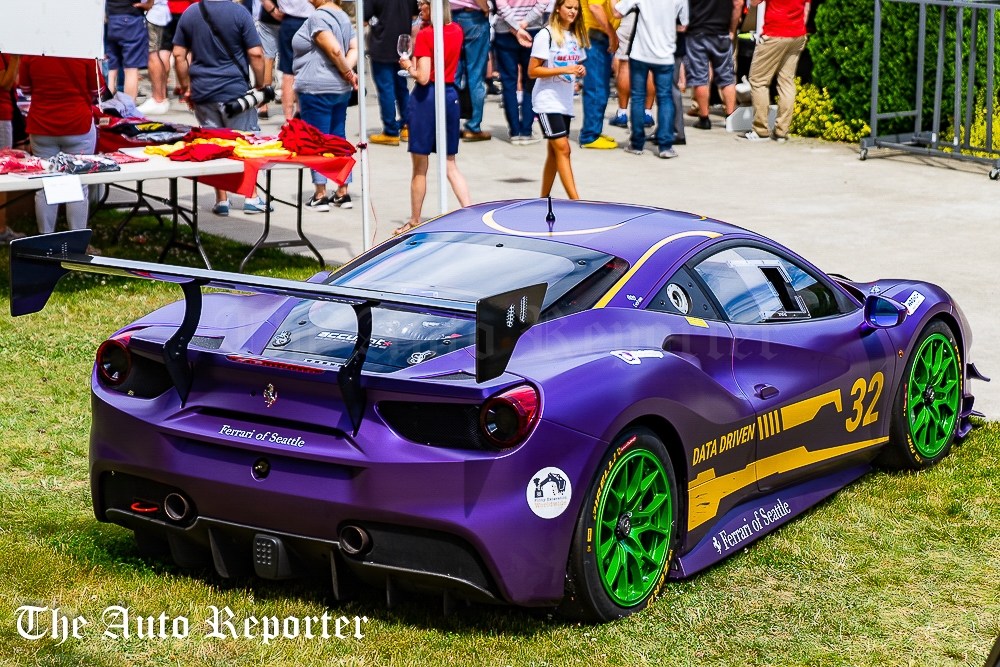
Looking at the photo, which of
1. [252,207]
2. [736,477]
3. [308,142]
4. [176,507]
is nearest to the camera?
[176,507]

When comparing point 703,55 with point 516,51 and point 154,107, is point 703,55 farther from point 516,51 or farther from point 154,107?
point 154,107

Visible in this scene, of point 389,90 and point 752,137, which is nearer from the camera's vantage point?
point 389,90

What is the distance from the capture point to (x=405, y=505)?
408 centimetres

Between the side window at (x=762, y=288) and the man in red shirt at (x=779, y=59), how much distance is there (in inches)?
431

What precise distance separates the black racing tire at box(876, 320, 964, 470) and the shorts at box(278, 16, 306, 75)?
10614mm

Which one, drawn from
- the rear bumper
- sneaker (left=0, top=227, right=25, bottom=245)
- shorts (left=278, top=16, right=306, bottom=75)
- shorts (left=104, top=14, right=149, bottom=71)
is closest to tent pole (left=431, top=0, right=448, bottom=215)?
sneaker (left=0, top=227, right=25, bottom=245)

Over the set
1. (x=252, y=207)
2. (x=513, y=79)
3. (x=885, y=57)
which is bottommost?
(x=252, y=207)

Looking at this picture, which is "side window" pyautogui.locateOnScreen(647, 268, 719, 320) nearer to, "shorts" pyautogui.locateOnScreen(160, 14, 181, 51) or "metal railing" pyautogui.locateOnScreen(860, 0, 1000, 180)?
"metal railing" pyautogui.locateOnScreen(860, 0, 1000, 180)

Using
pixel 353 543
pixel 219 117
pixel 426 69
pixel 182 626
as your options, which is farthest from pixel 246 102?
pixel 353 543

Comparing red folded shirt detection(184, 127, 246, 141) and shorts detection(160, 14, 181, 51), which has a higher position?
shorts detection(160, 14, 181, 51)

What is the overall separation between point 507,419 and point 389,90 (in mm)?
12548

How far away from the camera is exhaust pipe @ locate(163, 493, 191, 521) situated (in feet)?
14.6

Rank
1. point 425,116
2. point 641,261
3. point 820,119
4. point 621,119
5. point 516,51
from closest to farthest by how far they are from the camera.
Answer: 1. point 641,261
2. point 425,116
3. point 820,119
4. point 516,51
5. point 621,119

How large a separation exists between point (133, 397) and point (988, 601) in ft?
10.2
